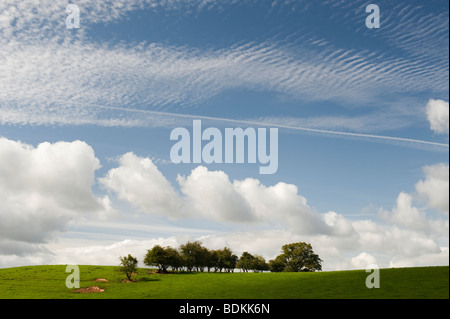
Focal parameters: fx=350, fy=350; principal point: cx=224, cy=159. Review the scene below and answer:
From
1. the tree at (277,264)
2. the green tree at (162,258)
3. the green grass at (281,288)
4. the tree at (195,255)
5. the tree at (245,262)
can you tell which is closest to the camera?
the green grass at (281,288)

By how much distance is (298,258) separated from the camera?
119375 mm

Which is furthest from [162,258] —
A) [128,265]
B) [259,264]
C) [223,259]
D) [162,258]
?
[259,264]

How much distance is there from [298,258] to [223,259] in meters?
27.7

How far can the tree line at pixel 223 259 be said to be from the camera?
96.2m

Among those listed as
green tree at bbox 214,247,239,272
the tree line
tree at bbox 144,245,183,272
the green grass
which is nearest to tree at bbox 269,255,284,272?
the tree line

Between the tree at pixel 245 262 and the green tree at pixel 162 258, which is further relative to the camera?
the tree at pixel 245 262

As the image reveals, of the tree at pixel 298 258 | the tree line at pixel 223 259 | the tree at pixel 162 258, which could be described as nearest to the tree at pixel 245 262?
the tree line at pixel 223 259

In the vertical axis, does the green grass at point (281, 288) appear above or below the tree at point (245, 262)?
above

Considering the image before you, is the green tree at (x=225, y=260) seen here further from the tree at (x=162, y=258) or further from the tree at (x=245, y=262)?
the tree at (x=162, y=258)

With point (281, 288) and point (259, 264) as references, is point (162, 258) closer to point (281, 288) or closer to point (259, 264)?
point (281, 288)
